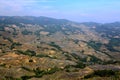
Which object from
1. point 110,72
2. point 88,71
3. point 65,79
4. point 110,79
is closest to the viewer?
point 110,79

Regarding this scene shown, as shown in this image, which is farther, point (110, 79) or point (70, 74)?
point (70, 74)

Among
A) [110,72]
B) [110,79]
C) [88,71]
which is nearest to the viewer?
[110,79]

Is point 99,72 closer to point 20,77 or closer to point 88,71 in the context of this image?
point 88,71

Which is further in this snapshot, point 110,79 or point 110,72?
point 110,72

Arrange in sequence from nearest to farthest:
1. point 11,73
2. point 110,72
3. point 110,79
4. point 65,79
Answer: point 110,79, point 65,79, point 110,72, point 11,73

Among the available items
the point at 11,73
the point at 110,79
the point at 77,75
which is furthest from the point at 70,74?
the point at 11,73

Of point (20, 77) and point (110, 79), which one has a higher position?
point (110, 79)

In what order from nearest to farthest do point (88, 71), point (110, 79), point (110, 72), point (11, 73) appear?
1. point (110, 79)
2. point (110, 72)
3. point (88, 71)
4. point (11, 73)

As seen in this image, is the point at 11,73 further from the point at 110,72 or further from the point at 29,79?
the point at 110,72

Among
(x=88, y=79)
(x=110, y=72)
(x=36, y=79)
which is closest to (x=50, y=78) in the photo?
(x=36, y=79)
